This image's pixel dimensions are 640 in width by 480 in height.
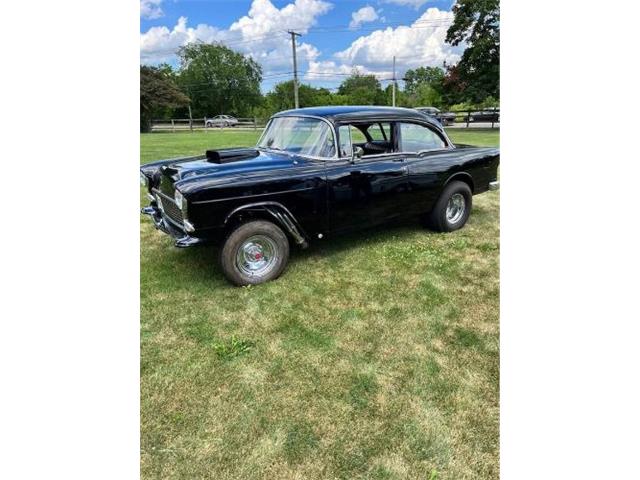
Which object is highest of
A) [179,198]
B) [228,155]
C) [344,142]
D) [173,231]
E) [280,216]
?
[344,142]

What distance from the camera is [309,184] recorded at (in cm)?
387

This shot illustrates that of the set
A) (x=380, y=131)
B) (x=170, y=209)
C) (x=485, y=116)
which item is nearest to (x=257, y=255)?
(x=170, y=209)

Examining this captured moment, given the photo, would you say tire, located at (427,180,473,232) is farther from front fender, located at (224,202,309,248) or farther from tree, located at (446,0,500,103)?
tree, located at (446,0,500,103)

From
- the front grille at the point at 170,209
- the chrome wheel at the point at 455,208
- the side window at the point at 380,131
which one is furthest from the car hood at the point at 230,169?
the chrome wheel at the point at 455,208

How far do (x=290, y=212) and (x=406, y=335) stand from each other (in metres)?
1.50

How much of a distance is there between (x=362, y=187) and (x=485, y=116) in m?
25.4

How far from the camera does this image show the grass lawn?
2027mm

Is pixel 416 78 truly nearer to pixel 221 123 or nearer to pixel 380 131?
pixel 221 123

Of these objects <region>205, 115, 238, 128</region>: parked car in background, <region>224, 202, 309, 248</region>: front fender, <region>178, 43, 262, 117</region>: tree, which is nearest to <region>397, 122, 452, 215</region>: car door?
<region>224, 202, 309, 248</region>: front fender

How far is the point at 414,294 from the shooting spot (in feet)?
12.0

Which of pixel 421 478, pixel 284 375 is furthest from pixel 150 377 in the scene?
pixel 421 478

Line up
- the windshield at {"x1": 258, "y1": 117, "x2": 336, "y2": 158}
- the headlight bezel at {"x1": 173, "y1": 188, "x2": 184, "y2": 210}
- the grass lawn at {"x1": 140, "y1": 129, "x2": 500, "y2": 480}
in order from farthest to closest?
1. the windshield at {"x1": 258, "y1": 117, "x2": 336, "y2": 158}
2. the headlight bezel at {"x1": 173, "y1": 188, "x2": 184, "y2": 210}
3. the grass lawn at {"x1": 140, "y1": 129, "x2": 500, "y2": 480}

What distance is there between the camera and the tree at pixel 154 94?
36.0m

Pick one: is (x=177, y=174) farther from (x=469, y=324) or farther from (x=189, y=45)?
(x=189, y=45)
